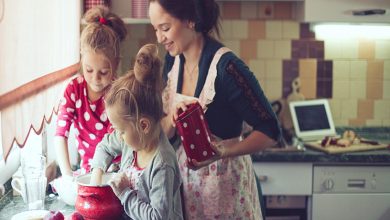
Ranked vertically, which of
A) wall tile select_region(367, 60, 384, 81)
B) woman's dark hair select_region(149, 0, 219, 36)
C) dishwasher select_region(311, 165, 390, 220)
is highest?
woman's dark hair select_region(149, 0, 219, 36)

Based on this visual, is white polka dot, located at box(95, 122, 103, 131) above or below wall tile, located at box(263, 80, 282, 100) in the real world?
above

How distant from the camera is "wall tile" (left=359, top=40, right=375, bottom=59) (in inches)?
127

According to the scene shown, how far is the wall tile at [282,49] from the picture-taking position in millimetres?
3205

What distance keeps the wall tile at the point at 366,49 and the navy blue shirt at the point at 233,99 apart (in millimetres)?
1567

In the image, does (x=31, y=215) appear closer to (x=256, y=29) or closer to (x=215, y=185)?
(x=215, y=185)

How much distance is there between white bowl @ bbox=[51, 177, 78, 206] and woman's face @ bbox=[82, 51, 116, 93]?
0.91ft

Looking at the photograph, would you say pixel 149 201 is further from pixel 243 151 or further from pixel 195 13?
pixel 195 13

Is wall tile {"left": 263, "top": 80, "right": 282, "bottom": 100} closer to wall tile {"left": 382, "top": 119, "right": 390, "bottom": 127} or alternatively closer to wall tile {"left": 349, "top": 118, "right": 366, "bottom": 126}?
wall tile {"left": 349, "top": 118, "right": 366, "bottom": 126}

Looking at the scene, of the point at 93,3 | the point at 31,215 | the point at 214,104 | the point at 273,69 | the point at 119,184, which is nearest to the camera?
the point at 119,184

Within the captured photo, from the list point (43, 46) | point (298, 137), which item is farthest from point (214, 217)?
point (298, 137)

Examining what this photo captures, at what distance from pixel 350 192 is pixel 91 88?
157 centimetres

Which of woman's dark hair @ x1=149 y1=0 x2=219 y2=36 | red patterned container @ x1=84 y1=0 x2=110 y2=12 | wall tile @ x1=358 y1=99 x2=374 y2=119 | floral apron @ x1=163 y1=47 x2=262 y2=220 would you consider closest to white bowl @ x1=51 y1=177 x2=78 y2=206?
floral apron @ x1=163 y1=47 x2=262 y2=220

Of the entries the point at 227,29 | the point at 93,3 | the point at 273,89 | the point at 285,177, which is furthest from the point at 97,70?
the point at 273,89

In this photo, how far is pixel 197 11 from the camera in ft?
5.94
